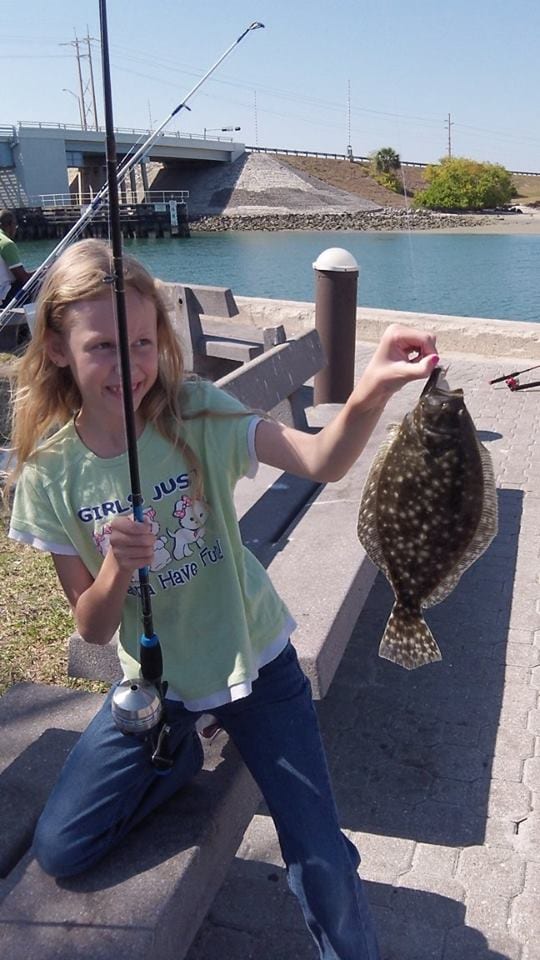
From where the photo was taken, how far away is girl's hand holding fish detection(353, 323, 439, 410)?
1798mm

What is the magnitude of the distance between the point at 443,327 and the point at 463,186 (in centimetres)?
3541

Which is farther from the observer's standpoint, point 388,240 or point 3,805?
point 388,240

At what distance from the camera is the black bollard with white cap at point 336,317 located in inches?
258

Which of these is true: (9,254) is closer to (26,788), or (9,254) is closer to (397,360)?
(26,788)

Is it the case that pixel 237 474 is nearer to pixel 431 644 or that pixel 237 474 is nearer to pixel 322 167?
pixel 431 644

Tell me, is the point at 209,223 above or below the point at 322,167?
below

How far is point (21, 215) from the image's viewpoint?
5828 cm

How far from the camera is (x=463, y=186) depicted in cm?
4256

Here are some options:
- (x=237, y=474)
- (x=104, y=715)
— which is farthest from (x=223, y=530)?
(x=104, y=715)

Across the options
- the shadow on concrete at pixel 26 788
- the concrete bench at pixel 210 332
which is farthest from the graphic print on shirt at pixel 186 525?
the concrete bench at pixel 210 332

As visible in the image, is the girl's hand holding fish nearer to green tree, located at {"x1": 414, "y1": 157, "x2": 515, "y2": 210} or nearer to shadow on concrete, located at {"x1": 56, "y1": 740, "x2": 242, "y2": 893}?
shadow on concrete, located at {"x1": 56, "y1": 740, "x2": 242, "y2": 893}

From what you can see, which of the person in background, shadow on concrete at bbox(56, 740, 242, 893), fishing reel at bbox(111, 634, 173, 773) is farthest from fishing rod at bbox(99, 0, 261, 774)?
the person in background

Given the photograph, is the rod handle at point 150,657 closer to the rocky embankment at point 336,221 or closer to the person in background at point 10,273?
the person in background at point 10,273

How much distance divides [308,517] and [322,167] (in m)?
74.0
